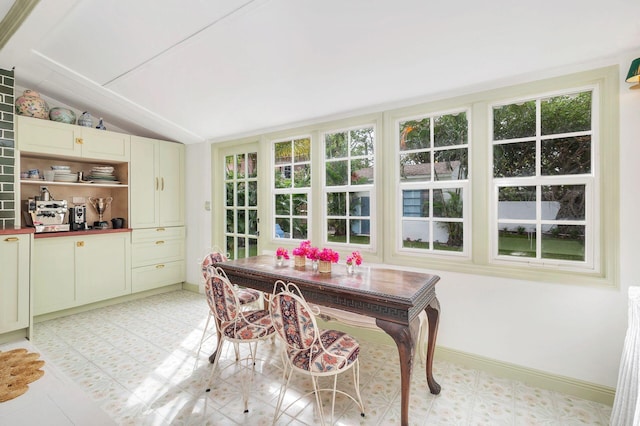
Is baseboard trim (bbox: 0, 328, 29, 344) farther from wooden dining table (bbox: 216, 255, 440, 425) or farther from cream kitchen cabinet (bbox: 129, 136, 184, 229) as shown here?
wooden dining table (bbox: 216, 255, 440, 425)

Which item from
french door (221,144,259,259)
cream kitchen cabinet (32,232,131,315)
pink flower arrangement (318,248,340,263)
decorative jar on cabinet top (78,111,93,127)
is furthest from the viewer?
french door (221,144,259,259)

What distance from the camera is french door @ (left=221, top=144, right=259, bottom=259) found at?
4184 millimetres

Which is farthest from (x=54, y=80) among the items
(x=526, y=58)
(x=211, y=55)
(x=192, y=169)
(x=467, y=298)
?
(x=467, y=298)

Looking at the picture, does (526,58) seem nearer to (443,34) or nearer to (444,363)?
(443,34)

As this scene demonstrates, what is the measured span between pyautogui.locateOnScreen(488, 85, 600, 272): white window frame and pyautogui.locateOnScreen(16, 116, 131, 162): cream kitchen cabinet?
14.3 ft

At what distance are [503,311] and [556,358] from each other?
1.43ft

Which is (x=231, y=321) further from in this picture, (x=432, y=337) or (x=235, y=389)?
(x=432, y=337)

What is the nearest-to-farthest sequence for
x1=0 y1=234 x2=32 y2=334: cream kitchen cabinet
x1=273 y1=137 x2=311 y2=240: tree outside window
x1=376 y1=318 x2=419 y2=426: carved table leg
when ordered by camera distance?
x1=376 y1=318 x2=419 y2=426: carved table leg
x1=0 y1=234 x2=32 y2=334: cream kitchen cabinet
x1=273 y1=137 x2=311 y2=240: tree outside window

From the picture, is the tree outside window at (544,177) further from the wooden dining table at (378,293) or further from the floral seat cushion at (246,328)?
the floral seat cushion at (246,328)

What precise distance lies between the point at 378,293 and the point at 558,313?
1.47 m

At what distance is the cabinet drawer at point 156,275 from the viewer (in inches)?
165

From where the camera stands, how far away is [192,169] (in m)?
4.70

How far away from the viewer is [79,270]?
144 inches

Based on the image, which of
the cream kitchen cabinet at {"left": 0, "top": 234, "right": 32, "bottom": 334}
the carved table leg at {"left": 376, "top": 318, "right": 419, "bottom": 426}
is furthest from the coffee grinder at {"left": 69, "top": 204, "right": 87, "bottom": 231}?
the carved table leg at {"left": 376, "top": 318, "right": 419, "bottom": 426}
